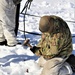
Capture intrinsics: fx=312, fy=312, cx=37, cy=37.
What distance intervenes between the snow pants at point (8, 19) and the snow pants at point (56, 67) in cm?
93

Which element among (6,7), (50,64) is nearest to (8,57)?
(6,7)

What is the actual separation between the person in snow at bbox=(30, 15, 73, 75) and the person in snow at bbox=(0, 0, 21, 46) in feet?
2.77

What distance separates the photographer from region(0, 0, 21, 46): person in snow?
12.7ft

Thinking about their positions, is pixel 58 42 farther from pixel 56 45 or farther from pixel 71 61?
pixel 71 61

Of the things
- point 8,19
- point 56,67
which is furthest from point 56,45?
point 8,19

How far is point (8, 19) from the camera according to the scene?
3.90 metres

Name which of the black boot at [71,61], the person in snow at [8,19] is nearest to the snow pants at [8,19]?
the person in snow at [8,19]

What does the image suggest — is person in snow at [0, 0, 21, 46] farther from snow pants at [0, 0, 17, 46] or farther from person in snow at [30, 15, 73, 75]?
person in snow at [30, 15, 73, 75]

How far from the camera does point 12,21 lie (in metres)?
3.97

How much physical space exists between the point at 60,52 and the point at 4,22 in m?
1.05

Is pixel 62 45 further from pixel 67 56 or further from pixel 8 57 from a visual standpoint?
pixel 8 57

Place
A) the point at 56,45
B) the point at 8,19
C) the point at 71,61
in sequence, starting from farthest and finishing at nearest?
the point at 8,19 → the point at 71,61 → the point at 56,45

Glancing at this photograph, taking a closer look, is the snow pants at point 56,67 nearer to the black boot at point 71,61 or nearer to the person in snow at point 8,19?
the black boot at point 71,61

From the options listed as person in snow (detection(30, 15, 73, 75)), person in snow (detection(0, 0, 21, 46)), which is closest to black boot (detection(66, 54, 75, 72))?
person in snow (detection(30, 15, 73, 75))
